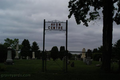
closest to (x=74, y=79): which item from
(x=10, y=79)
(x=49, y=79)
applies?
(x=49, y=79)

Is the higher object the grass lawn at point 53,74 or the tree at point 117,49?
the tree at point 117,49

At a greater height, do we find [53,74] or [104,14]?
[104,14]

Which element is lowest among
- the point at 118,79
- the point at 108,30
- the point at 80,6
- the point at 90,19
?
the point at 118,79

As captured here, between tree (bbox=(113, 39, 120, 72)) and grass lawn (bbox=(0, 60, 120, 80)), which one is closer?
grass lawn (bbox=(0, 60, 120, 80))

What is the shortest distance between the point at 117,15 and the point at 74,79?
7669mm

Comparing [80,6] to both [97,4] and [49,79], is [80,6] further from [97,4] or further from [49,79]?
[49,79]

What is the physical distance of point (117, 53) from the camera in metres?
11.4

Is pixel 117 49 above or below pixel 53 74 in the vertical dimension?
above

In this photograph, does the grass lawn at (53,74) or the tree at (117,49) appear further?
the tree at (117,49)

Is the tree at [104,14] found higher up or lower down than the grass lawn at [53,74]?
higher up

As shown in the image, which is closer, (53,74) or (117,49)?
(53,74)

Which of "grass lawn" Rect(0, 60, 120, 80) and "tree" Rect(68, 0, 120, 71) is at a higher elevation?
"tree" Rect(68, 0, 120, 71)

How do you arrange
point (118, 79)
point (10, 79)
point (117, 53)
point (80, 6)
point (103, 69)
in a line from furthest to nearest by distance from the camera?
1. point (80, 6)
2. point (117, 53)
3. point (103, 69)
4. point (118, 79)
5. point (10, 79)

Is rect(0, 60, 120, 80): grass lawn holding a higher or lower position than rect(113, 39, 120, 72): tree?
lower
